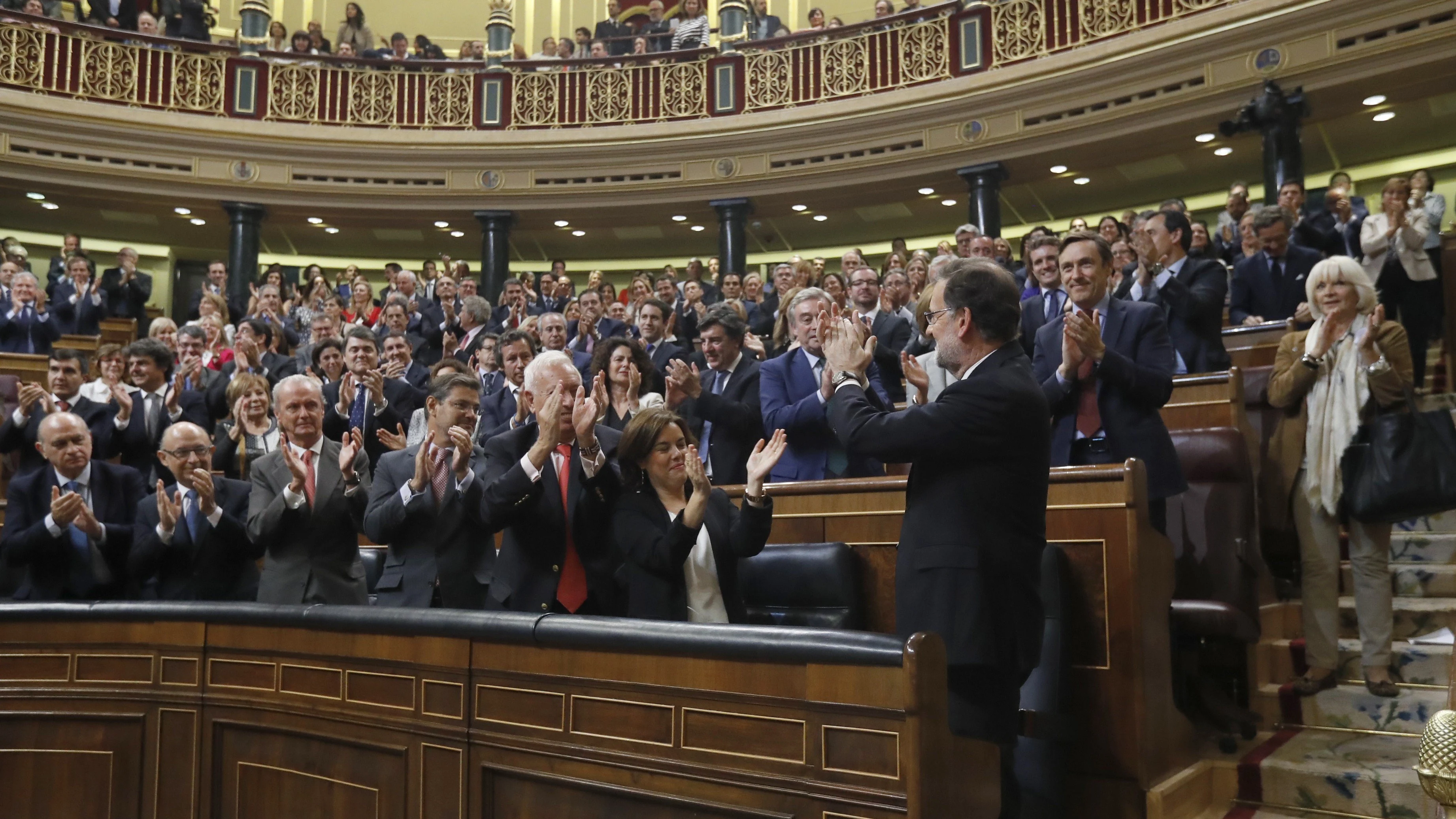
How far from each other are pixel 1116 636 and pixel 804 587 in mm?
691

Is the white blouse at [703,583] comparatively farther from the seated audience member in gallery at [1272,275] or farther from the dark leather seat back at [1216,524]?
the seated audience member in gallery at [1272,275]

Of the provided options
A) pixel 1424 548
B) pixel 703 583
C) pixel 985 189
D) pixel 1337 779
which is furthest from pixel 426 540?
pixel 985 189

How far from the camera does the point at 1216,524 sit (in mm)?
3064

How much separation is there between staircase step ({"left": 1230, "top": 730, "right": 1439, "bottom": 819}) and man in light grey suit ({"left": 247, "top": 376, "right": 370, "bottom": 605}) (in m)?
2.25

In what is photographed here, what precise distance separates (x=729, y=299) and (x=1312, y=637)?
4.28 m

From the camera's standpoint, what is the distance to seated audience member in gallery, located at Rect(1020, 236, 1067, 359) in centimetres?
344

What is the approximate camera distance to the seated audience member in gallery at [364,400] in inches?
177

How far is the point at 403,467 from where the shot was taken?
289cm

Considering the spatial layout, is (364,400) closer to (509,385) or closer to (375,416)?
(375,416)

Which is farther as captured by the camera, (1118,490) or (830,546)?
(830,546)

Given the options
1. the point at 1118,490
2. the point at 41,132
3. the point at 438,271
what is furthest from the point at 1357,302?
the point at 41,132

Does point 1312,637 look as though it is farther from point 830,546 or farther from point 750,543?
point 750,543

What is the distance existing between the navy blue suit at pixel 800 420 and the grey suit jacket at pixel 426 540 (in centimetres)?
91

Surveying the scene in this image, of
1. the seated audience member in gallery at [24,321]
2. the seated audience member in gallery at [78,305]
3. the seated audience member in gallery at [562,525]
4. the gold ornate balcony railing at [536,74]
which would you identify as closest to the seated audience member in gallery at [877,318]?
the seated audience member in gallery at [562,525]
